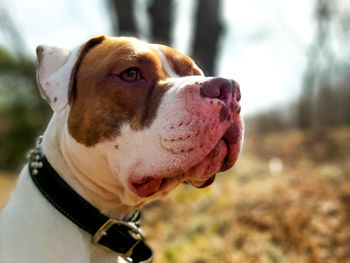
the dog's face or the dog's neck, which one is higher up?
the dog's face

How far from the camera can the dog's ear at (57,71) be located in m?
2.40

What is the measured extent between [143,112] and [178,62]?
1.84 feet

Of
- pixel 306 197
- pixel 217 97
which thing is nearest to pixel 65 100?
pixel 217 97

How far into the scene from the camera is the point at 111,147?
231cm

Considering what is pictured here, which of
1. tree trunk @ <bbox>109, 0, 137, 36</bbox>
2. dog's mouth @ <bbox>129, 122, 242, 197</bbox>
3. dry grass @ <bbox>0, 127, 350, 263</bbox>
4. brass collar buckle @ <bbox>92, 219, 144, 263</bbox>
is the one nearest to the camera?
dog's mouth @ <bbox>129, 122, 242, 197</bbox>

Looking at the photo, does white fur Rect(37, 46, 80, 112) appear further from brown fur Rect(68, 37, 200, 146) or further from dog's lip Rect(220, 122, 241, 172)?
dog's lip Rect(220, 122, 241, 172)

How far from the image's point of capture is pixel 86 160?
2.37 metres

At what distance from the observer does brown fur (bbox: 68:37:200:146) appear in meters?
2.30

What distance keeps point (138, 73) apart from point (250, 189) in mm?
4811

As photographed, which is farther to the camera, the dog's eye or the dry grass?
the dry grass

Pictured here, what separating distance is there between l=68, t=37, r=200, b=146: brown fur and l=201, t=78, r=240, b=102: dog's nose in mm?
285

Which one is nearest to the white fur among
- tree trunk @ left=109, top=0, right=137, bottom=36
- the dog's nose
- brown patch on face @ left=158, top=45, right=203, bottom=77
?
brown patch on face @ left=158, top=45, right=203, bottom=77

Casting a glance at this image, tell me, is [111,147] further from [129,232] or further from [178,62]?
[178,62]

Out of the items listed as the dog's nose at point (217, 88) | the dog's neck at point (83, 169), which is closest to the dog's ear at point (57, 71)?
the dog's neck at point (83, 169)
